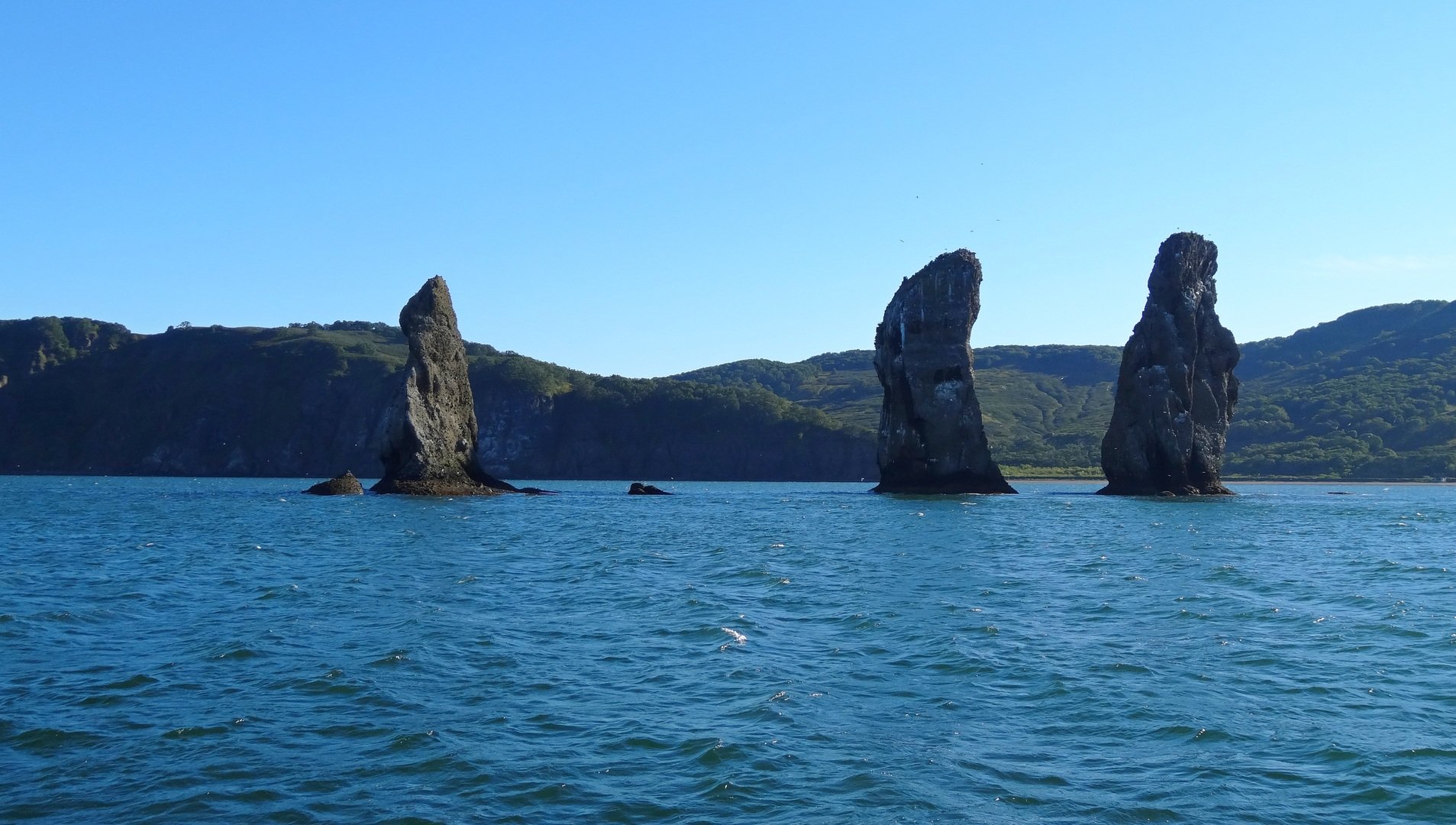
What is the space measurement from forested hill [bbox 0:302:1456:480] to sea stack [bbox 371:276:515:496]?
79976 mm

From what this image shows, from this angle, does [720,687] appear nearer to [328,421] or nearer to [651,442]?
[651,442]

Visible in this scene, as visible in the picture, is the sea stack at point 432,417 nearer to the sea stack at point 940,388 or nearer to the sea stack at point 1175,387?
the sea stack at point 940,388

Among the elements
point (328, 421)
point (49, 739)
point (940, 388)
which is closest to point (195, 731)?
point (49, 739)

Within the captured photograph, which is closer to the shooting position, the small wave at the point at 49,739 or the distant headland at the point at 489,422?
the small wave at the point at 49,739

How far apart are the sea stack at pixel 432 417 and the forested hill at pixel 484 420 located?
262 ft

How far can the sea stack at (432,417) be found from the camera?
76500 mm

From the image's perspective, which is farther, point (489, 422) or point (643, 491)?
point (489, 422)

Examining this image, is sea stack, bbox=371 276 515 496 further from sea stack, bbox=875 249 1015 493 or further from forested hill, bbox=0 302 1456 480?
forested hill, bbox=0 302 1456 480

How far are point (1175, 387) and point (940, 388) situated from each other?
53.6 feet

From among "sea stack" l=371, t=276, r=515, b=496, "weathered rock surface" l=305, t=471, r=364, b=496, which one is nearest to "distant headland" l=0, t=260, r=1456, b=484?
"weathered rock surface" l=305, t=471, r=364, b=496

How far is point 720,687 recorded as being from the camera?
58.8ft

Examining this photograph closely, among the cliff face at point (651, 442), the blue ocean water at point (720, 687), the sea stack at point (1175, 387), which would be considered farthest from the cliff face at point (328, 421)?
the blue ocean water at point (720, 687)

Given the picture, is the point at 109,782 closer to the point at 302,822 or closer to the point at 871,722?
the point at 302,822

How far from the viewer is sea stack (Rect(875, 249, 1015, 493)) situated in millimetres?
87438
